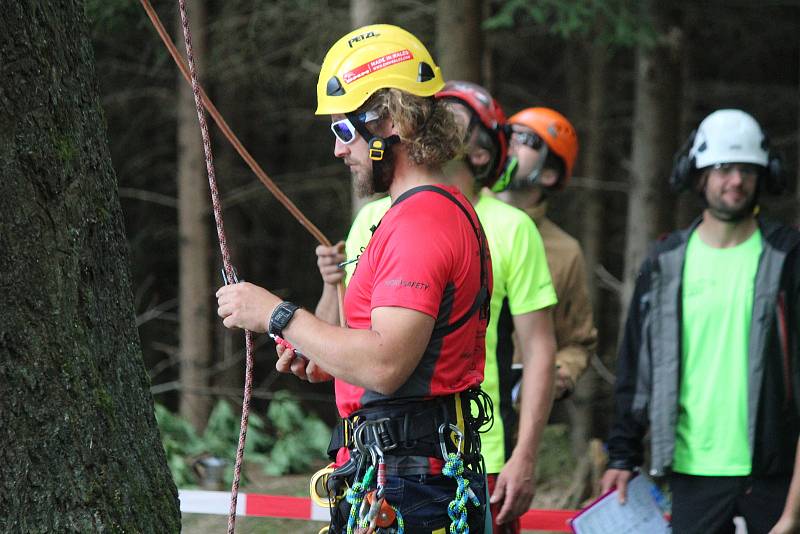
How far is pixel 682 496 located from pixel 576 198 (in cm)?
986

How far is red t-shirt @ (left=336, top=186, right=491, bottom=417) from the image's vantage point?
8.82ft

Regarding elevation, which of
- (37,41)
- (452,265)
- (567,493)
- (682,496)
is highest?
(37,41)

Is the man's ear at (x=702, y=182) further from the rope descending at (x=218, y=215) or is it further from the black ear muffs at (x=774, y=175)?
the rope descending at (x=218, y=215)

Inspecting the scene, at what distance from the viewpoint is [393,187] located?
3.04 m

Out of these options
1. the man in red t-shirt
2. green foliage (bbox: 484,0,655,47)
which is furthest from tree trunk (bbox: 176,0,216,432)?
the man in red t-shirt

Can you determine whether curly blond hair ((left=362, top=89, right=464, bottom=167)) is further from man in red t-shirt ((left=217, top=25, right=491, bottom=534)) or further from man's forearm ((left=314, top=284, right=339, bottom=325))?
man's forearm ((left=314, top=284, right=339, bottom=325))

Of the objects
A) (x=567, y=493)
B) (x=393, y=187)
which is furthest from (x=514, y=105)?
(x=393, y=187)

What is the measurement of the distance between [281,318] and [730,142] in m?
2.47

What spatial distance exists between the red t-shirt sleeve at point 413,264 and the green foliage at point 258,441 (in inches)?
202

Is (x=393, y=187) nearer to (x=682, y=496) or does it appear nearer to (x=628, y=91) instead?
(x=682, y=496)

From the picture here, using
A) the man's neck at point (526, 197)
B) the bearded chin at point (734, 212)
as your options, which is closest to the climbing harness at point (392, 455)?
the bearded chin at point (734, 212)

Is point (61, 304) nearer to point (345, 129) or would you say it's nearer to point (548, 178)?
point (345, 129)

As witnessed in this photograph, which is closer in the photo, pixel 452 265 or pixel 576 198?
pixel 452 265

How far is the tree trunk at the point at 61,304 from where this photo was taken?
242 cm
